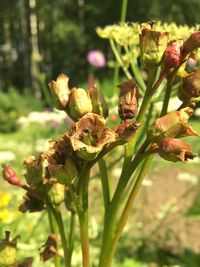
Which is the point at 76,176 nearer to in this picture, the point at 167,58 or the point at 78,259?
the point at 167,58

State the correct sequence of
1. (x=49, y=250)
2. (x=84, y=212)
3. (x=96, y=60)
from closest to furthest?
(x=84, y=212) → (x=49, y=250) → (x=96, y=60)

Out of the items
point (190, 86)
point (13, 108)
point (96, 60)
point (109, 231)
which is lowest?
point (109, 231)

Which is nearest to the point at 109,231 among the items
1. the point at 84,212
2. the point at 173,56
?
the point at 84,212

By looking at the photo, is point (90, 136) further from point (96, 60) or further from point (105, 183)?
point (96, 60)

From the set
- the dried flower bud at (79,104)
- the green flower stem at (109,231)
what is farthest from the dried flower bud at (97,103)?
the green flower stem at (109,231)

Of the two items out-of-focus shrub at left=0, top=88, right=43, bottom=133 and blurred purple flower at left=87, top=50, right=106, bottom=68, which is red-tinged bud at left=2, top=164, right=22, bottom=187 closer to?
blurred purple flower at left=87, top=50, right=106, bottom=68

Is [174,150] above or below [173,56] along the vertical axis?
below

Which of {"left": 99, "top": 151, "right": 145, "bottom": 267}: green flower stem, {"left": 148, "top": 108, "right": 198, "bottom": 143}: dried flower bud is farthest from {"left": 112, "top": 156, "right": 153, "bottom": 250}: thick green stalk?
{"left": 148, "top": 108, "right": 198, "bottom": 143}: dried flower bud
